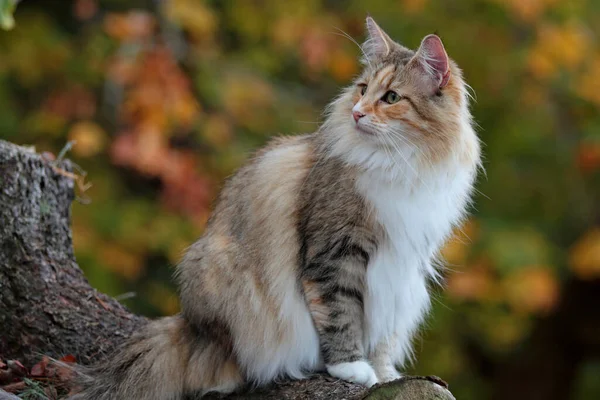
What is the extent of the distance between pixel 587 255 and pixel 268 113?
3.02m

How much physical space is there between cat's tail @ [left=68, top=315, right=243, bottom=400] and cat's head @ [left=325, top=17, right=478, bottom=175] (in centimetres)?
98

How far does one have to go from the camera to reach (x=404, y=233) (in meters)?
3.80

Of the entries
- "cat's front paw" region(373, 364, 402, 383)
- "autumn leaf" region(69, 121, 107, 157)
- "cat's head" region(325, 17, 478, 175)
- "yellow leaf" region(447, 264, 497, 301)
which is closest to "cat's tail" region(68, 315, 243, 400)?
"cat's front paw" region(373, 364, 402, 383)

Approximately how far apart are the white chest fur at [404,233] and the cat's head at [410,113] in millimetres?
107

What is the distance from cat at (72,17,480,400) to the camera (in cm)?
375

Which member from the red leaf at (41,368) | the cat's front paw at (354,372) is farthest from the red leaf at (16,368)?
the cat's front paw at (354,372)

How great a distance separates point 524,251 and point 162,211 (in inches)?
118

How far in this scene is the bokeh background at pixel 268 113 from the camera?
24.8 ft

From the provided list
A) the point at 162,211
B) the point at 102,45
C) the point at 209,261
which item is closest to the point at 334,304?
the point at 209,261

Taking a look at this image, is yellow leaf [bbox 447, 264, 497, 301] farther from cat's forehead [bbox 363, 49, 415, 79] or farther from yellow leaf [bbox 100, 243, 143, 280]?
cat's forehead [bbox 363, 49, 415, 79]

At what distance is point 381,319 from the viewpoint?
3930 millimetres

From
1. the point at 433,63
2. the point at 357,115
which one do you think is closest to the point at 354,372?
the point at 357,115

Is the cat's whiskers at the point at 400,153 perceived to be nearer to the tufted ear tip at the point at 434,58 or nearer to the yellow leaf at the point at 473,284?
the tufted ear tip at the point at 434,58

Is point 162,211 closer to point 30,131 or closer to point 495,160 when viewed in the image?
point 30,131
